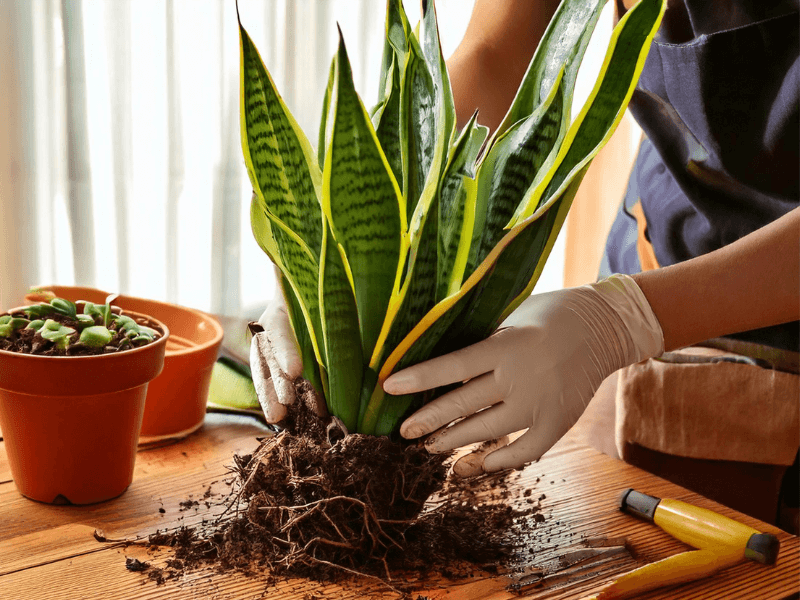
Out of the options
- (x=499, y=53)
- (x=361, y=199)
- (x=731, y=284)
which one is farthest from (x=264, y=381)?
(x=499, y=53)

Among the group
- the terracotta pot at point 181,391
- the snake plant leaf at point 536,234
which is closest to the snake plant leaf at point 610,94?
the snake plant leaf at point 536,234

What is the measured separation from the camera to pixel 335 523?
58 centimetres

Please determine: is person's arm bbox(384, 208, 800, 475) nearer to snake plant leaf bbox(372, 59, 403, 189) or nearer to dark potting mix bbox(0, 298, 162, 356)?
snake plant leaf bbox(372, 59, 403, 189)

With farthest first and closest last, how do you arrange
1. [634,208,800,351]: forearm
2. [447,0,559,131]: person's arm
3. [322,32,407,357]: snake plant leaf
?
[447,0,559,131]: person's arm → [634,208,800,351]: forearm → [322,32,407,357]: snake plant leaf

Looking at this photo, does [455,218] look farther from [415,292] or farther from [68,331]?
[68,331]

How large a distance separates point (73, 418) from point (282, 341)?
21 centimetres

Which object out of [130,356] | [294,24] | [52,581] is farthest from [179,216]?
[52,581]

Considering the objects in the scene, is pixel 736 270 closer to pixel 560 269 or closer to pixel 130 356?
pixel 130 356

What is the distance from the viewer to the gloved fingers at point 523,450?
0.64 m

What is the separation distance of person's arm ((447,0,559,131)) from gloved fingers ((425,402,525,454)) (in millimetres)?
596

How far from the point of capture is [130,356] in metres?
0.66

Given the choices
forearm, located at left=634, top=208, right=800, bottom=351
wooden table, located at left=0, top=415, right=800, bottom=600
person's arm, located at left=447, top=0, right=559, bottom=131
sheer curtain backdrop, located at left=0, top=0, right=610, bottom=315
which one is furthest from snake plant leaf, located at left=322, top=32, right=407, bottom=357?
sheer curtain backdrop, located at left=0, top=0, right=610, bottom=315

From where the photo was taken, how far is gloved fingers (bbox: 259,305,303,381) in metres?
0.64

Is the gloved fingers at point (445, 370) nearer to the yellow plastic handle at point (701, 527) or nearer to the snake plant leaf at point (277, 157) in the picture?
the snake plant leaf at point (277, 157)
